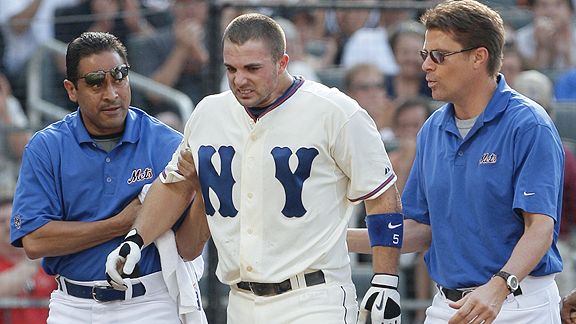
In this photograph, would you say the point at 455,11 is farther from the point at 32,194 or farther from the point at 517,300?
the point at 32,194

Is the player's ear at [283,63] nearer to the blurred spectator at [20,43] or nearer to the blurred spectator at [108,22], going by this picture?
the blurred spectator at [108,22]

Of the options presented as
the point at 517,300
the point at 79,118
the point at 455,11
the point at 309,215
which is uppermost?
the point at 455,11

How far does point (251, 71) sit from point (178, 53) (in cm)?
463

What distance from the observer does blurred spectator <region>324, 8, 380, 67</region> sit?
991cm

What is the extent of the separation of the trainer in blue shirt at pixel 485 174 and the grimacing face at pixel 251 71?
72cm

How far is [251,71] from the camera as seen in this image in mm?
4965

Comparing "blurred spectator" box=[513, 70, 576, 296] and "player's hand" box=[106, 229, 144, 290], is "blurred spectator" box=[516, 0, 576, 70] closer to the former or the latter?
"blurred spectator" box=[513, 70, 576, 296]


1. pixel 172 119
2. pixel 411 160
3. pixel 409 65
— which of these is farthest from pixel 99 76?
pixel 409 65

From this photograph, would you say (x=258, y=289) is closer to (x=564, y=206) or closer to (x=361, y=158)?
(x=361, y=158)

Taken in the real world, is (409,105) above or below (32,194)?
below

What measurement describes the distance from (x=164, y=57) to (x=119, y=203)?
14.3 ft

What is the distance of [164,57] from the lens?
967 centimetres

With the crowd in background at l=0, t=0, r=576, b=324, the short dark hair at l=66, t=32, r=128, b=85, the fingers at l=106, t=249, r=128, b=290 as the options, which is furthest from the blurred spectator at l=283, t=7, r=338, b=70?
the fingers at l=106, t=249, r=128, b=290

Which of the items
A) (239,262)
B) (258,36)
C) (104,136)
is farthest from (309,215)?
(104,136)
